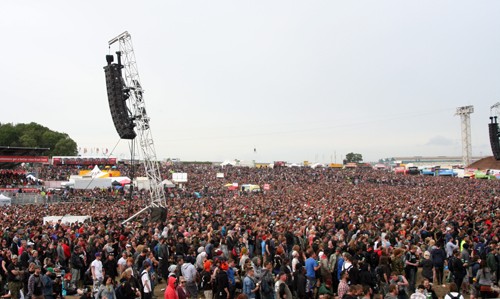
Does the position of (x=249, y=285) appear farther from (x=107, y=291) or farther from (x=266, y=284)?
(x=107, y=291)

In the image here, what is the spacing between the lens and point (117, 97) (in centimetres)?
2219

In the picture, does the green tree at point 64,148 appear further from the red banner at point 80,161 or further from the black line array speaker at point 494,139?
the black line array speaker at point 494,139

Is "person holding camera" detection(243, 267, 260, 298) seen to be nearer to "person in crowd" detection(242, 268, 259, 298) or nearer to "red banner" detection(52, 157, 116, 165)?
"person in crowd" detection(242, 268, 259, 298)

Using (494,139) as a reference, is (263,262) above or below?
below

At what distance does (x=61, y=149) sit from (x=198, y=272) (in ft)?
299

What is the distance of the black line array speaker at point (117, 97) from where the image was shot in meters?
22.2

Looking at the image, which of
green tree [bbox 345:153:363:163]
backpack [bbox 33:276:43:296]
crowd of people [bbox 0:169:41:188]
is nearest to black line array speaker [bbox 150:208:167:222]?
backpack [bbox 33:276:43:296]

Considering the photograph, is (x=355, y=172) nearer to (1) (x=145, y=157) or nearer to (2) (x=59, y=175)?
(2) (x=59, y=175)

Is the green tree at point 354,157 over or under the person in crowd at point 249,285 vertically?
over

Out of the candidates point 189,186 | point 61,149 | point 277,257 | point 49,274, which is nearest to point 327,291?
point 277,257

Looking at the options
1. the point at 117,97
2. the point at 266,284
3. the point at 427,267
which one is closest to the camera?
the point at 266,284

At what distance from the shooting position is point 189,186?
48906 mm

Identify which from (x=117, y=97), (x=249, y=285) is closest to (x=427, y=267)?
(x=249, y=285)

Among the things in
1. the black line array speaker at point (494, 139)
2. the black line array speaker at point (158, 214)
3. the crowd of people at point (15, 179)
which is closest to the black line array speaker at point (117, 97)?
the black line array speaker at point (158, 214)
